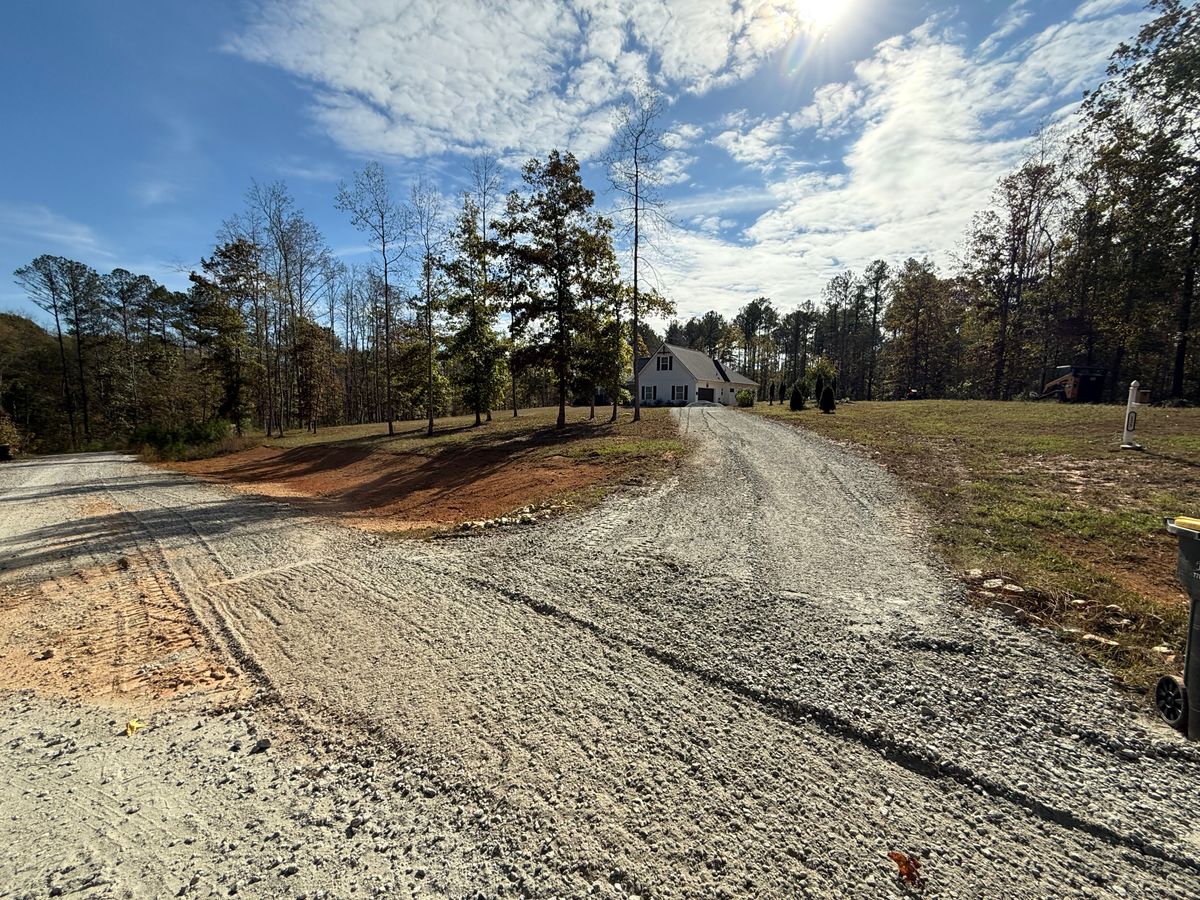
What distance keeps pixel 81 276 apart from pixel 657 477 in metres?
54.6

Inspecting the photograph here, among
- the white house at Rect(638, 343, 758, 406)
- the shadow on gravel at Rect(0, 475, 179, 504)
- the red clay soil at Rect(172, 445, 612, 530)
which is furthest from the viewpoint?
the white house at Rect(638, 343, 758, 406)

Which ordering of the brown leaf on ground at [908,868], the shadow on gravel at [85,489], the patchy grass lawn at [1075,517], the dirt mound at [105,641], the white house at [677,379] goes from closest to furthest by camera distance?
the brown leaf on ground at [908,868] → the dirt mound at [105,641] → the patchy grass lawn at [1075,517] → the shadow on gravel at [85,489] → the white house at [677,379]

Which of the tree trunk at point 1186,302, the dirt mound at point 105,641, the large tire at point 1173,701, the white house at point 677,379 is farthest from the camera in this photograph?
the white house at point 677,379

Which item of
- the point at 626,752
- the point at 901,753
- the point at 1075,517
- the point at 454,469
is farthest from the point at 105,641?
the point at 1075,517

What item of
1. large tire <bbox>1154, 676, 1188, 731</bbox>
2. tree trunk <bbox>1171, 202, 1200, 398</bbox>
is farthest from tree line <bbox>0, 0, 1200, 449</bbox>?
large tire <bbox>1154, 676, 1188, 731</bbox>

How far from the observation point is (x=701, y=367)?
4659cm

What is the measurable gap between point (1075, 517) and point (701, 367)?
135 feet

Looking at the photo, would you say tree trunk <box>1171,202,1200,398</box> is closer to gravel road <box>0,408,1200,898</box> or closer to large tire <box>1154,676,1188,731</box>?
gravel road <box>0,408,1200,898</box>

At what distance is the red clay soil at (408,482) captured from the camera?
383 inches

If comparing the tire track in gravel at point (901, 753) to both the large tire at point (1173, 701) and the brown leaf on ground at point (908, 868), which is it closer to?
the brown leaf on ground at point (908, 868)

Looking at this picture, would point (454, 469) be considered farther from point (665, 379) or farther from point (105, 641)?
point (665, 379)

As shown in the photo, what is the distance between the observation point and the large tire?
8.70 ft

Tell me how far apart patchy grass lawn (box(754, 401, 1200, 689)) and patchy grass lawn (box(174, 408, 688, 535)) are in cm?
558

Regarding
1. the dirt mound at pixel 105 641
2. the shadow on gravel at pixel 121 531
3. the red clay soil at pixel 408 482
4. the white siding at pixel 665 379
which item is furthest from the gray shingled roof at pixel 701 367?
the dirt mound at pixel 105 641
